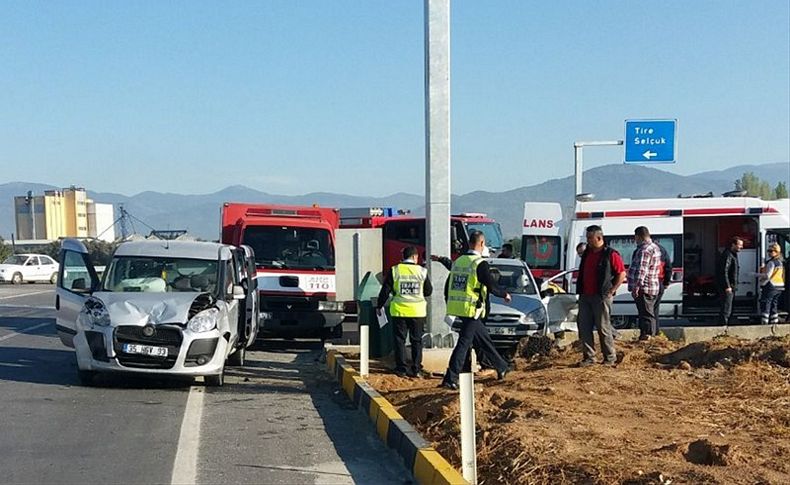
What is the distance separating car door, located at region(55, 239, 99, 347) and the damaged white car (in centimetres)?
1

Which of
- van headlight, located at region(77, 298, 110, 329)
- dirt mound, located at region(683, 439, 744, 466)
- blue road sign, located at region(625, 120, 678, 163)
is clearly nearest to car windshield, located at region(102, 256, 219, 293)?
van headlight, located at region(77, 298, 110, 329)

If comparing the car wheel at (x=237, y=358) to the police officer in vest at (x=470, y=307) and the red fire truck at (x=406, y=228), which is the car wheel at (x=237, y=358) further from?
the red fire truck at (x=406, y=228)

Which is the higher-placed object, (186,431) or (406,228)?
(406,228)

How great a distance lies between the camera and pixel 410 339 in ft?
39.5

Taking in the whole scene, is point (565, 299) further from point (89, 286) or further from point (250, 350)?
point (89, 286)

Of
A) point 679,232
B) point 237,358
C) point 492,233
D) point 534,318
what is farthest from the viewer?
point 492,233

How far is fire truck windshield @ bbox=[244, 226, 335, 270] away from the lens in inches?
664

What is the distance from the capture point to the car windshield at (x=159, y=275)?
489 inches

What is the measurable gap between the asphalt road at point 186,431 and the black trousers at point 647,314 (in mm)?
4864

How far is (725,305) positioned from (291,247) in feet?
27.3

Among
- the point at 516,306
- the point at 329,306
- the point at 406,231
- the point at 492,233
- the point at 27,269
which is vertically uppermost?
the point at 406,231

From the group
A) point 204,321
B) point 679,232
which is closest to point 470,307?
point 204,321

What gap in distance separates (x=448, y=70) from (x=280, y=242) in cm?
492

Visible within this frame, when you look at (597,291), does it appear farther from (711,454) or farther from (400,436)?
(711,454)
